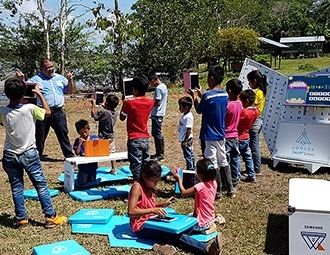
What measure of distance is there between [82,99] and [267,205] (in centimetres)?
1268

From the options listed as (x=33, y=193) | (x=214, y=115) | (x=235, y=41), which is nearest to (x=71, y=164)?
(x=33, y=193)

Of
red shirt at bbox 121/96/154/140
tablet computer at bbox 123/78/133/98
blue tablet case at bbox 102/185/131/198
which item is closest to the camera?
red shirt at bbox 121/96/154/140

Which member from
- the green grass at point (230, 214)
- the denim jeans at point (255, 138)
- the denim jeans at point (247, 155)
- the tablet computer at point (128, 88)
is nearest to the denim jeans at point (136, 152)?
the green grass at point (230, 214)

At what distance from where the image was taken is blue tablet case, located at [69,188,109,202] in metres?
5.78

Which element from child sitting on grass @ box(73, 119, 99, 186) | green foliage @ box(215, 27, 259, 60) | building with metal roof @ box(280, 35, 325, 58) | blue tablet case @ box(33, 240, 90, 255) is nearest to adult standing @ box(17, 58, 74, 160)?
child sitting on grass @ box(73, 119, 99, 186)

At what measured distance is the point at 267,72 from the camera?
820 centimetres

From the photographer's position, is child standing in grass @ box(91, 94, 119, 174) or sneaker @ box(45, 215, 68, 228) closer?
sneaker @ box(45, 215, 68, 228)

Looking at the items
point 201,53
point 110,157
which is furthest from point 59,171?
point 201,53

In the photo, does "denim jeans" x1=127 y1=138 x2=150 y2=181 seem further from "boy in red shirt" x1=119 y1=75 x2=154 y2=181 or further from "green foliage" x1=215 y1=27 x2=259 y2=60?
"green foliage" x1=215 y1=27 x2=259 y2=60

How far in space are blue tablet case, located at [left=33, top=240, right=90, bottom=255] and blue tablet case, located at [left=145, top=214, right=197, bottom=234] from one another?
0.65 meters

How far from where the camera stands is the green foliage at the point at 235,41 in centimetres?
2983

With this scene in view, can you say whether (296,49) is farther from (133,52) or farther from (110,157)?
(110,157)

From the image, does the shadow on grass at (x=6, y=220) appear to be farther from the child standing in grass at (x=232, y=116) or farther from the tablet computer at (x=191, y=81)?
the child standing in grass at (x=232, y=116)

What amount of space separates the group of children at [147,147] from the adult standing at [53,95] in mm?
1126
